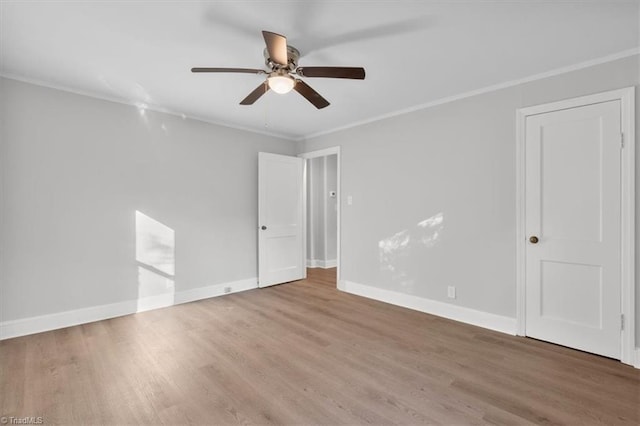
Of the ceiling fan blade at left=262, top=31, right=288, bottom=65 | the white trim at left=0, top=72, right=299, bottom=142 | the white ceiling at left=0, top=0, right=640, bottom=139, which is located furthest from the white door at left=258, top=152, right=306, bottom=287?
the ceiling fan blade at left=262, top=31, right=288, bottom=65

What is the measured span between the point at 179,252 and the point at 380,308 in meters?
2.68

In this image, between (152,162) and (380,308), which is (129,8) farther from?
(380,308)

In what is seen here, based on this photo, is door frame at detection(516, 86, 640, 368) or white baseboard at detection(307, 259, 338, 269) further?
white baseboard at detection(307, 259, 338, 269)

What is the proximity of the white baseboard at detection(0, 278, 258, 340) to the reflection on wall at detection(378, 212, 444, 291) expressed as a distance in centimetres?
222

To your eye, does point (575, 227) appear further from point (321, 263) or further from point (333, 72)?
point (321, 263)

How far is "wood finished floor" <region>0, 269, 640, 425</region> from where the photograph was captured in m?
1.86

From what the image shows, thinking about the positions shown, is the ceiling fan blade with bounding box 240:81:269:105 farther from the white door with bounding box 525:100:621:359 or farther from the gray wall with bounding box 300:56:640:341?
the white door with bounding box 525:100:621:359

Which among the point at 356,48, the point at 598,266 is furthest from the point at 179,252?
the point at 598,266

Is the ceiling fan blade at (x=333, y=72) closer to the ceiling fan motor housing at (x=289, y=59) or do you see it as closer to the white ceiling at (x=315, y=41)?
the ceiling fan motor housing at (x=289, y=59)

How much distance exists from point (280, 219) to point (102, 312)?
257 centimetres

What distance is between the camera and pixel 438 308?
3.55 metres

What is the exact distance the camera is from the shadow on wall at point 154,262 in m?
3.69

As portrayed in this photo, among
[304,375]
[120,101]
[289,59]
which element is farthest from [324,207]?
[304,375]

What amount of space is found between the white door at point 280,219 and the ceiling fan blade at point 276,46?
2.78 m
